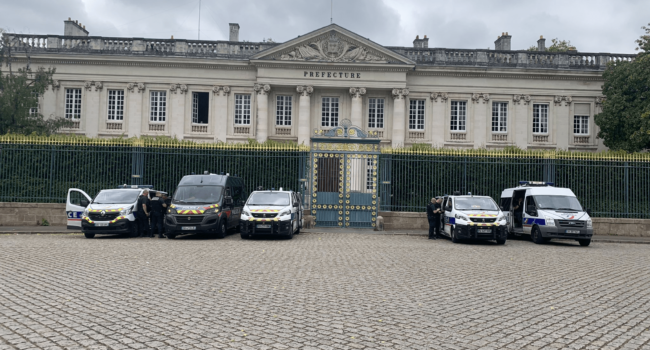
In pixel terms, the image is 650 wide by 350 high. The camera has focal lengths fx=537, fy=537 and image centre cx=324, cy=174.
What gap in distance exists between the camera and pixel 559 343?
18.9 feet

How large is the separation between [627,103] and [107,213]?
31704 mm

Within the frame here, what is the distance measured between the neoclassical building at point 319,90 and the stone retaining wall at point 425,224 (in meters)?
16.4

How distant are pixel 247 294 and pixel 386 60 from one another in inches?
1275

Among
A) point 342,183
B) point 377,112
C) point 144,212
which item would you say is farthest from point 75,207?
point 377,112

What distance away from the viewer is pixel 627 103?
34.2m

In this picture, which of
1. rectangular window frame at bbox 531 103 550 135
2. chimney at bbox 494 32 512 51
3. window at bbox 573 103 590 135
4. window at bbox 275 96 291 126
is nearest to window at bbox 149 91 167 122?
window at bbox 275 96 291 126

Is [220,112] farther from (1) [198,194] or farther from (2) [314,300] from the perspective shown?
(2) [314,300]

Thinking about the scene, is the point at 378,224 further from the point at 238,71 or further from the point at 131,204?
the point at 238,71

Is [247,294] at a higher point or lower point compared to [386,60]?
lower


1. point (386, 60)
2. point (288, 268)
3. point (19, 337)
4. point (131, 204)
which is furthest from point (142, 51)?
point (19, 337)

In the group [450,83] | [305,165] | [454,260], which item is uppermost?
[450,83]

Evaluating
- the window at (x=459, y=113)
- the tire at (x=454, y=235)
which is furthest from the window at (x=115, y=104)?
the tire at (x=454, y=235)

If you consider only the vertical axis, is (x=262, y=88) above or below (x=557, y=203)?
above

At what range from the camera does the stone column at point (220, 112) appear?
3931 cm
